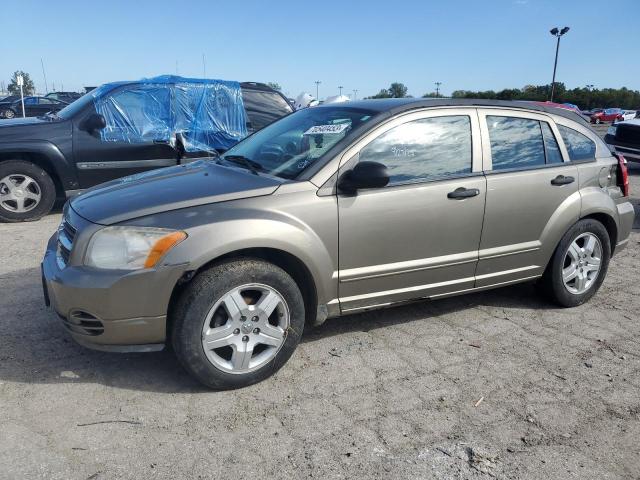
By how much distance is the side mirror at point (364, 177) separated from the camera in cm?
320

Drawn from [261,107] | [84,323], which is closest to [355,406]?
[84,323]

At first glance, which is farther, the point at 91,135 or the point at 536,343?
the point at 91,135

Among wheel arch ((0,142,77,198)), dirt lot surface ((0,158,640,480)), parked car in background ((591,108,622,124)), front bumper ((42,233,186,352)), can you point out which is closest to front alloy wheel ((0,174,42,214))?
wheel arch ((0,142,77,198))

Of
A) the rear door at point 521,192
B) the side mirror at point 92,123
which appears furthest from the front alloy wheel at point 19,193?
the rear door at point 521,192

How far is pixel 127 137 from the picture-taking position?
717 cm

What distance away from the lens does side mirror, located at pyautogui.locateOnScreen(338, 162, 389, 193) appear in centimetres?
320

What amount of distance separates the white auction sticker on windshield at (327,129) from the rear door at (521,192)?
3.49ft

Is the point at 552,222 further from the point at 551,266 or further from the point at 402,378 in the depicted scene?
the point at 402,378

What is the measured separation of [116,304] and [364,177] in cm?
156

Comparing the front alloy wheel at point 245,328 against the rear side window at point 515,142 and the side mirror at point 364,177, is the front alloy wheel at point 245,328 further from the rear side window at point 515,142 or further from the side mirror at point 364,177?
the rear side window at point 515,142

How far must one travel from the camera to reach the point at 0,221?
22.2 feet

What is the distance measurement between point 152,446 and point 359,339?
1.62m

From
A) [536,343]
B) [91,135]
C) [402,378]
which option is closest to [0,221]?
[91,135]

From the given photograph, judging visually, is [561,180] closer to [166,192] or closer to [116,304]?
[166,192]
